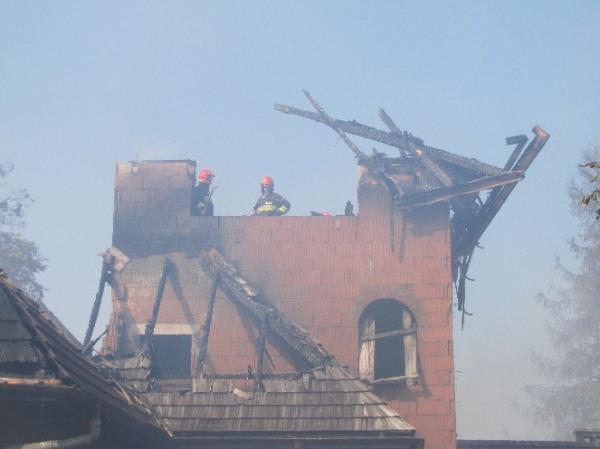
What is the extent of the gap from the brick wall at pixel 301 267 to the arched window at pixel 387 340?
0.52 feet

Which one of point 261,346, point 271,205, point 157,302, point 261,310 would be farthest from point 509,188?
point 157,302

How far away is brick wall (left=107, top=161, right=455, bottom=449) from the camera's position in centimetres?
1611

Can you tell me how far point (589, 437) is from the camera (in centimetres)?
1789

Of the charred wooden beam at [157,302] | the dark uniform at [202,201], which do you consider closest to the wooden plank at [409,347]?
the dark uniform at [202,201]

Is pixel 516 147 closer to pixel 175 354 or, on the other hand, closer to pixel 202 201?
pixel 202 201

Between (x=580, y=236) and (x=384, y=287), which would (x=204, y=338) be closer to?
(x=384, y=287)

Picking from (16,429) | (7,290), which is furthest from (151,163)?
(16,429)

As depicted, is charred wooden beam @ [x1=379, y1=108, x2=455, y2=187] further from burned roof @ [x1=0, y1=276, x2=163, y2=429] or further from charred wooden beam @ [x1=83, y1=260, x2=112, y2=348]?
burned roof @ [x1=0, y1=276, x2=163, y2=429]

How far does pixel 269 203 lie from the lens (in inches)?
709

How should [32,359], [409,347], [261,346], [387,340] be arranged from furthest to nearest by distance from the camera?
[387,340], [409,347], [261,346], [32,359]

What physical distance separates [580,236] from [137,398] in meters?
36.3

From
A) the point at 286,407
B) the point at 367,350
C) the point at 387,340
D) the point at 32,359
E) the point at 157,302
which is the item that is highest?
the point at 157,302

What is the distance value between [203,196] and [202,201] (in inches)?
7.9

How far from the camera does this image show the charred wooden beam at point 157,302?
49.5ft
